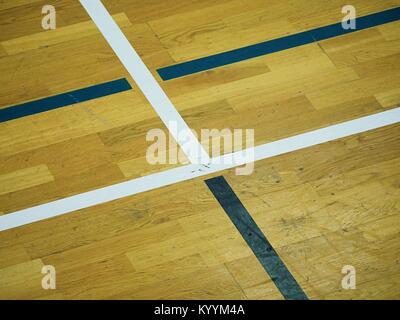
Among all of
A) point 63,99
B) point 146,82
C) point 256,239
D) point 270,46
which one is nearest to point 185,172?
point 256,239

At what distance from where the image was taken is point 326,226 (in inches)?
183

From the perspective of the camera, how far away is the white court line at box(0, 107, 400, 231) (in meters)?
4.72

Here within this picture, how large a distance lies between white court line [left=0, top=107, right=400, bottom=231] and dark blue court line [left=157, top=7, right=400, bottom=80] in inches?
27.2

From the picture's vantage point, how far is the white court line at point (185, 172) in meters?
4.72

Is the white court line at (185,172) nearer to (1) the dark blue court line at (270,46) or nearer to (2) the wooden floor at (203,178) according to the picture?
(2) the wooden floor at (203,178)

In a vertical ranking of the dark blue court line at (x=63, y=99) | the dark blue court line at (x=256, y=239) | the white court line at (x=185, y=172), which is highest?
the dark blue court line at (x=63, y=99)

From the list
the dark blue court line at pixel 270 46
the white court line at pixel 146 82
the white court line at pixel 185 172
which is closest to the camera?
the white court line at pixel 185 172

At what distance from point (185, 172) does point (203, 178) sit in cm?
11

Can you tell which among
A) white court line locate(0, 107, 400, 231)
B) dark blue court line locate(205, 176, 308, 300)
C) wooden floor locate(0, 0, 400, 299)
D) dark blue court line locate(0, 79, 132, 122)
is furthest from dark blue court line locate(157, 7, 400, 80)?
dark blue court line locate(205, 176, 308, 300)

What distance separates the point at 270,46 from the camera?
5602 millimetres

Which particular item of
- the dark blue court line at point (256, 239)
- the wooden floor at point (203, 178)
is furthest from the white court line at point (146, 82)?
the dark blue court line at point (256, 239)

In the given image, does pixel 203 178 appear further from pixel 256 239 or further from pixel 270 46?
pixel 270 46

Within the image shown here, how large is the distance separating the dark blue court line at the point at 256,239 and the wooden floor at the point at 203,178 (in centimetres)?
3

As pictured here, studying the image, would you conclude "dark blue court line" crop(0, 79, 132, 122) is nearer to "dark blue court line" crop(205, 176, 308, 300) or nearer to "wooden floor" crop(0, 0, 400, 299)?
"wooden floor" crop(0, 0, 400, 299)
